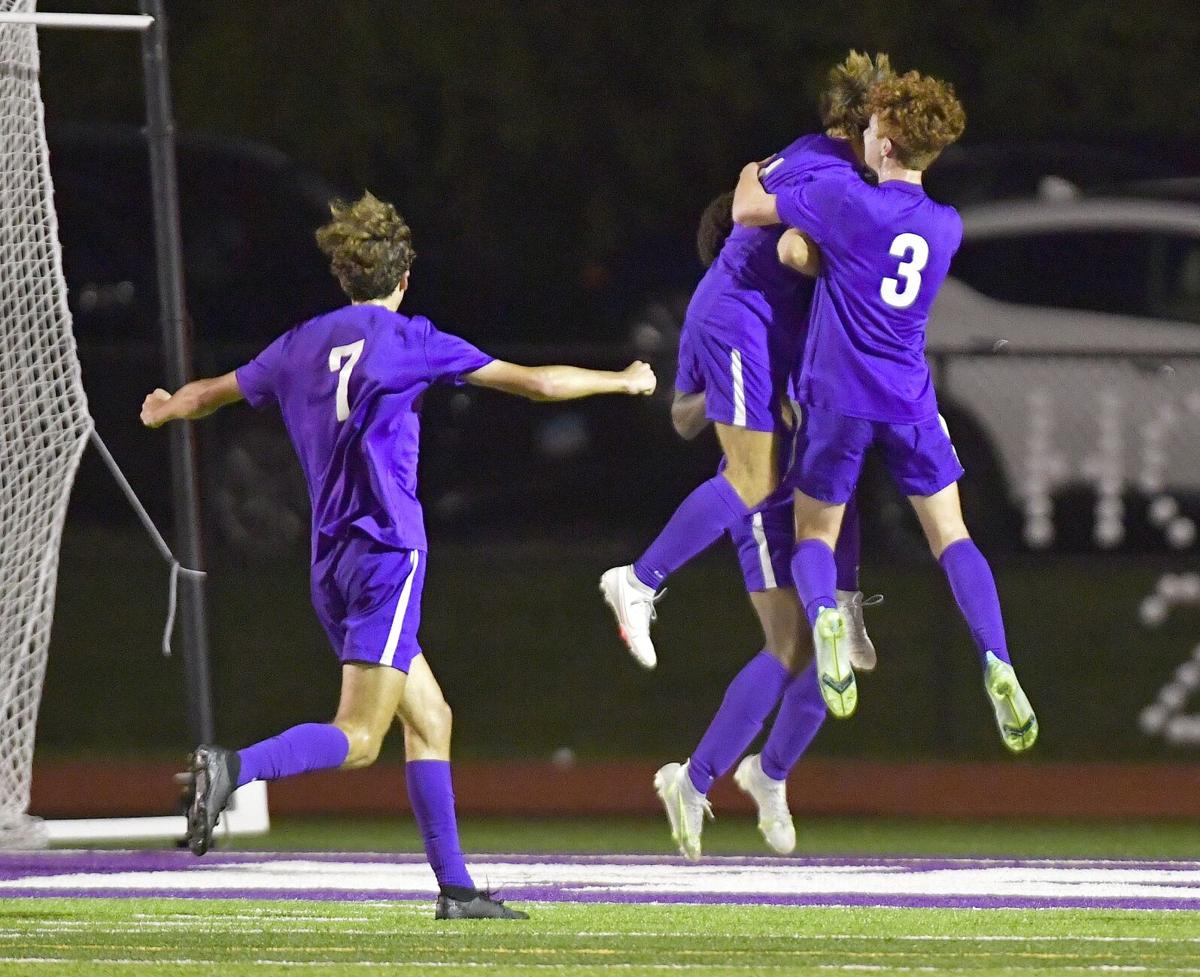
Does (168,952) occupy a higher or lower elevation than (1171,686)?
higher

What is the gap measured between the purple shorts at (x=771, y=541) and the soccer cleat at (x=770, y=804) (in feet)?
2.06

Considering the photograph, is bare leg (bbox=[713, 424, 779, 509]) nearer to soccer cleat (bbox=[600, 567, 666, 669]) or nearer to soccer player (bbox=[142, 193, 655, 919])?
soccer cleat (bbox=[600, 567, 666, 669])

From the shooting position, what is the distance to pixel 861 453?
8.47 m

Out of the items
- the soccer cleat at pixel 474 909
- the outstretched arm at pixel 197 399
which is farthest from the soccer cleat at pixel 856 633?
the outstretched arm at pixel 197 399

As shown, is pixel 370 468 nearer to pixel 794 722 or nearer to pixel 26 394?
pixel 794 722

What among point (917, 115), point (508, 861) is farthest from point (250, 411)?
point (917, 115)

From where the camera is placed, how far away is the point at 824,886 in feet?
29.0

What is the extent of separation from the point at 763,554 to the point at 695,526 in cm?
32

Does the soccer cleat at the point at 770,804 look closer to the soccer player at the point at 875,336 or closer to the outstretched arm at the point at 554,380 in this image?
the soccer player at the point at 875,336

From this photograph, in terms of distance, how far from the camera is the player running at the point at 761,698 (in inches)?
352

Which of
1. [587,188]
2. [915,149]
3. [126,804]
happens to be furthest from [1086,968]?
[587,188]

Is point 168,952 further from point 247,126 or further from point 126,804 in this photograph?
point 247,126

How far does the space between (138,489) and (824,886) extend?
938cm

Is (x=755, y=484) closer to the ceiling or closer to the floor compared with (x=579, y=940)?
closer to the ceiling
